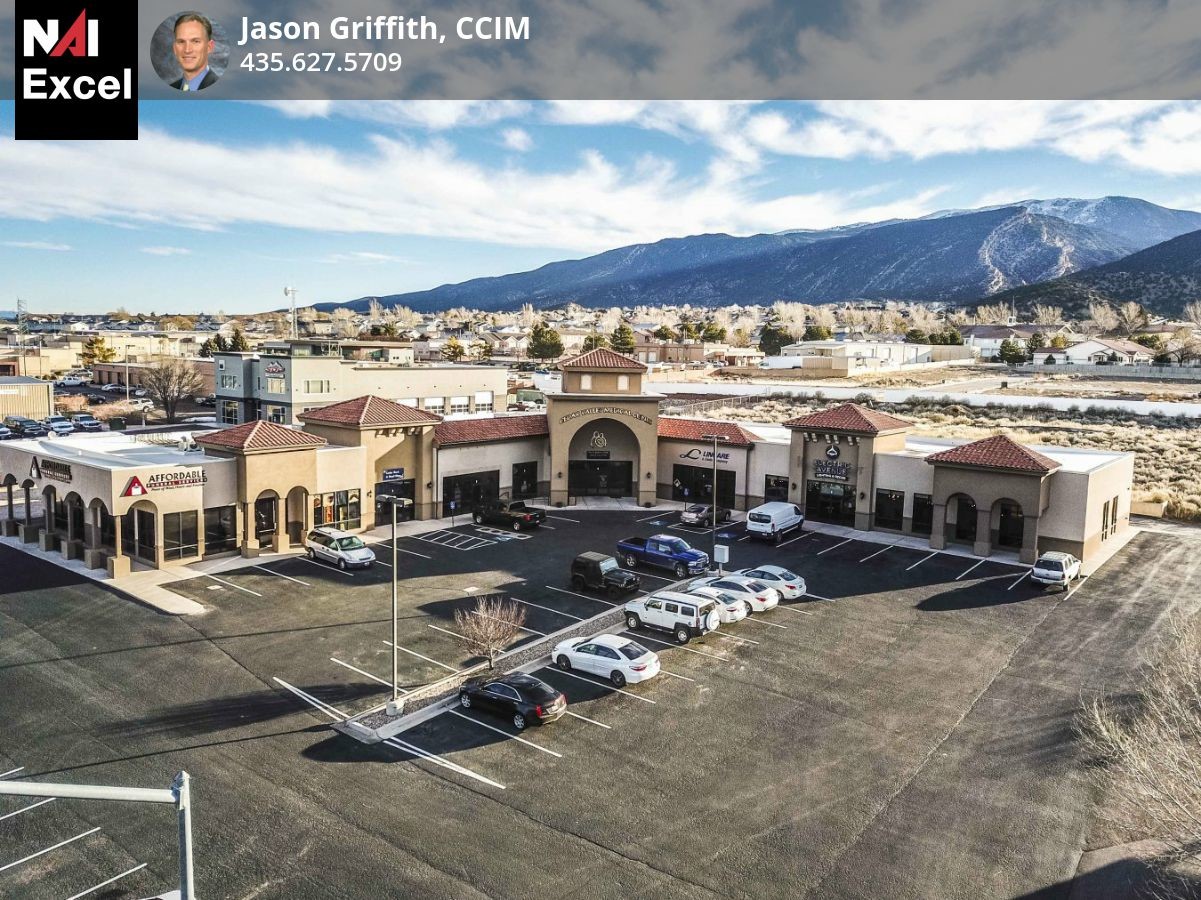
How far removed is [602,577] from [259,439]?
19015 millimetres

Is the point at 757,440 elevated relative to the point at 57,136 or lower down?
lower down

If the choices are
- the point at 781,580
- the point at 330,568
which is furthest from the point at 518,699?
the point at 330,568

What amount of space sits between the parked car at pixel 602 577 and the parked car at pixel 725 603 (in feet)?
11.9

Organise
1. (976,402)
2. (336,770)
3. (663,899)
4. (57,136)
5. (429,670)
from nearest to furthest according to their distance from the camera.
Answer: (663,899), (336,770), (57,136), (429,670), (976,402)

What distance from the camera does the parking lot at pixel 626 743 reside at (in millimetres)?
17922

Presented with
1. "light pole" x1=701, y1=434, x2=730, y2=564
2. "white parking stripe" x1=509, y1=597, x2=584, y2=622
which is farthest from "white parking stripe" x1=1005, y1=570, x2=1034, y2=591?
"white parking stripe" x1=509, y1=597, x2=584, y2=622

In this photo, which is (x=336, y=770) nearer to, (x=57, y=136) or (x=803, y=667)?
(x=803, y=667)

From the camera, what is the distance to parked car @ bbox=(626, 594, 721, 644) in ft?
102

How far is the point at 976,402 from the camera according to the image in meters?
89.8

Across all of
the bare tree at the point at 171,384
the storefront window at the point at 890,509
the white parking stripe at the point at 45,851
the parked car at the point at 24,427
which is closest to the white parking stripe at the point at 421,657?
the white parking stripe at the point at 45,851

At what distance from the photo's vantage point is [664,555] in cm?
4016

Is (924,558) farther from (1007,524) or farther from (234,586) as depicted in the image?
(234,586)

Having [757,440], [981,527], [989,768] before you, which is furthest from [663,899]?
[757,440]

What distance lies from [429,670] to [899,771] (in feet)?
49.1
